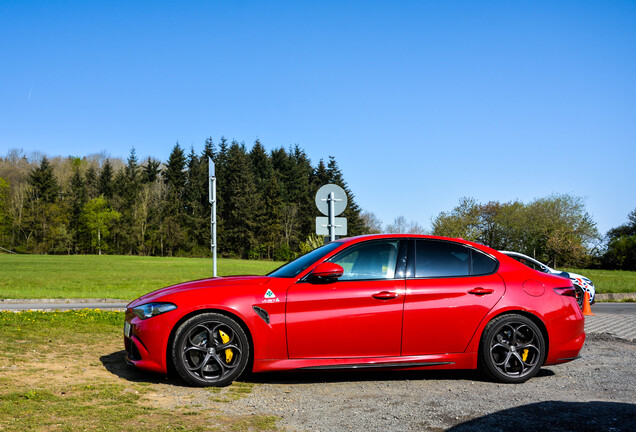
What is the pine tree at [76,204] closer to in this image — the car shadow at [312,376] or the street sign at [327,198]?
the street sign at [327,198]

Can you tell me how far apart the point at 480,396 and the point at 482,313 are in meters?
0.93

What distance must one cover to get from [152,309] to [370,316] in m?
2.20

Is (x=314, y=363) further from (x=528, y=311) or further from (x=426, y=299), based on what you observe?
(x=528, y=311)

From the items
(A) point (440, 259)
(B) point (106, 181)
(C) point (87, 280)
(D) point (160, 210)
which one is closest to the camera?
(A) point (440, 259)

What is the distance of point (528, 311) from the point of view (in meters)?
6.16

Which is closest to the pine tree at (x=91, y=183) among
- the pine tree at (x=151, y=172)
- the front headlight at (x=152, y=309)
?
the pine tree at (x=151, y=172)

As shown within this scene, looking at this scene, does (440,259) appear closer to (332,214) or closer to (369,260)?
(369,260)

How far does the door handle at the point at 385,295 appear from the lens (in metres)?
5.86

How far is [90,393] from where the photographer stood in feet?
16.9

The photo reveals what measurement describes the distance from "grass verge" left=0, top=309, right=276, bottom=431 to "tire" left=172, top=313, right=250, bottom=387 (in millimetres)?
147

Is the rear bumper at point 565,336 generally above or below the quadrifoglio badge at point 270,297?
below

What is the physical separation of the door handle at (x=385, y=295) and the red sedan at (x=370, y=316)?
10mm

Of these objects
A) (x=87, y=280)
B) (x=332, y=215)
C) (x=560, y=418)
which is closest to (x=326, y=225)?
(x=332, y=215)

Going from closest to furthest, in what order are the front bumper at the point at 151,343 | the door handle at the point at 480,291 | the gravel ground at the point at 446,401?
the gravel ground at the point at 446,401 → the front bumper at the point at 151,343 → the door handle at the point at 480,291
